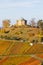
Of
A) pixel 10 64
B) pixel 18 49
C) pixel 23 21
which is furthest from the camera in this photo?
pixel 23 21

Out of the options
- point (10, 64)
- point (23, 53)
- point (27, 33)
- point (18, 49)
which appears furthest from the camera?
point (27, 33)

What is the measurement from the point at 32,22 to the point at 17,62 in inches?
2377

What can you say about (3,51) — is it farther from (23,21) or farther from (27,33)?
(23,21)

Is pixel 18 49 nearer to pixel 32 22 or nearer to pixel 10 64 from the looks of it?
pixel 10 64

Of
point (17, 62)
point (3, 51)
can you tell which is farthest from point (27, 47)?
point (17, 62)

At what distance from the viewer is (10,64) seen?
28.4 metres

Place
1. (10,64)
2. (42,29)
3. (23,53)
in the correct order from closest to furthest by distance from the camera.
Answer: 1. (10,64)
2. (23,53)
3. (42,29)

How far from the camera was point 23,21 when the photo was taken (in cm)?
8456

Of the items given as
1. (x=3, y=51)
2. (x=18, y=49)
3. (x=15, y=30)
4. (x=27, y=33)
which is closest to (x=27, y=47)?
(x=18, y=49)

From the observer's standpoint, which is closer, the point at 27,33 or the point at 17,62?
the point at 17,62

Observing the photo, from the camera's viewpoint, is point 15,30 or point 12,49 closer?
point 12,49

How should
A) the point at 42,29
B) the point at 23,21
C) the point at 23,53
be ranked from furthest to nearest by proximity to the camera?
1. the point at 23,21
2. the point at 42,29
3. the point at 23,53

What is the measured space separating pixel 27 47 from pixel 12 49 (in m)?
2.86

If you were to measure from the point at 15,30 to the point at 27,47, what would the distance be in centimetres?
2600
